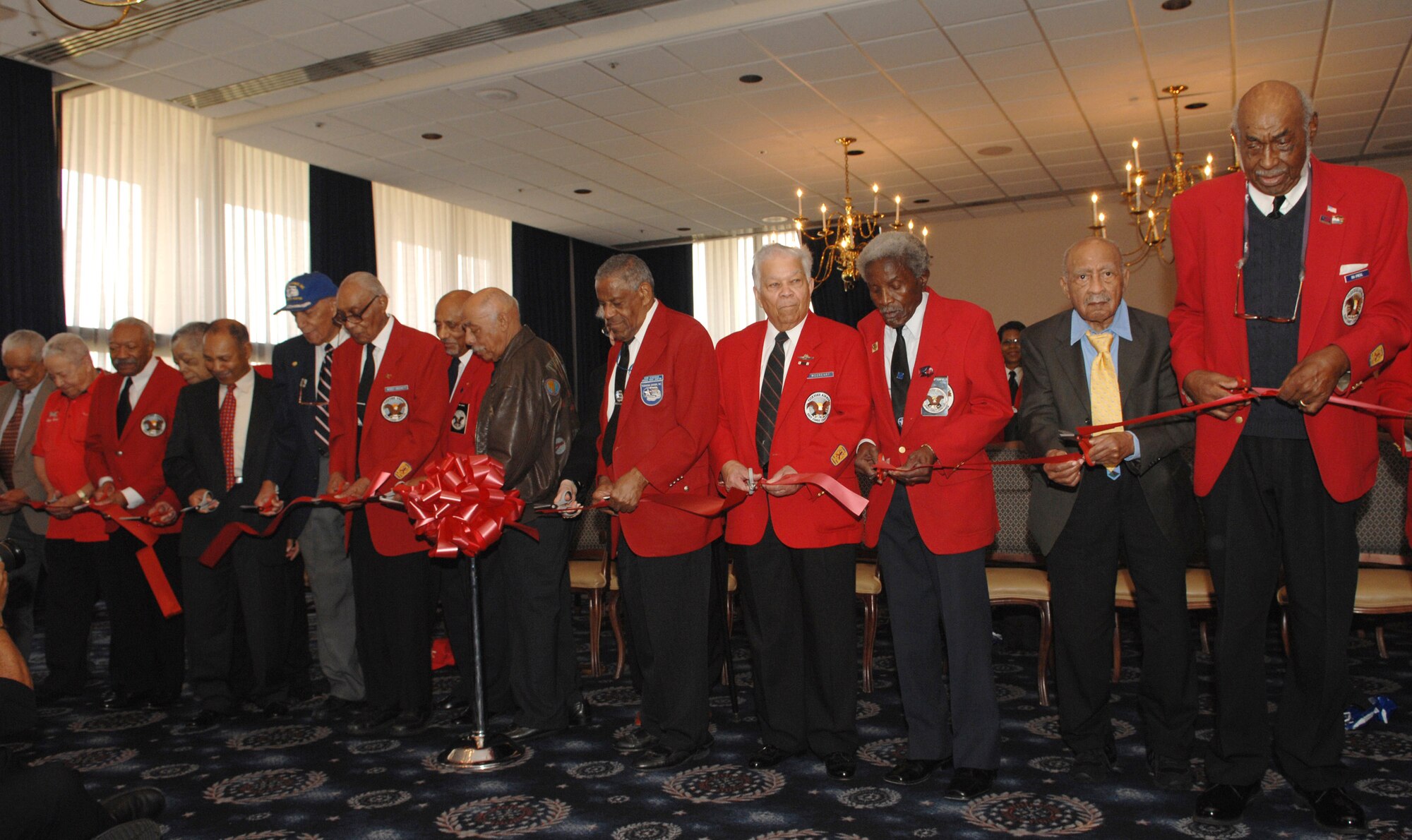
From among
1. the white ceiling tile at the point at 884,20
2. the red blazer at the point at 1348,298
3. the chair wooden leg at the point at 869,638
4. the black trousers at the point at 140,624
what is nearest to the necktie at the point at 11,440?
the black trousers at the point at 140,624

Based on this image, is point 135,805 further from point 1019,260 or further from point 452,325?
point 1019,260

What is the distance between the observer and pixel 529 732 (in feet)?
12.8

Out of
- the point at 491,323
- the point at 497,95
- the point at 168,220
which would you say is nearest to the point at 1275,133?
the point at 491,323

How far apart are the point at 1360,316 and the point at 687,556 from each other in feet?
7.14

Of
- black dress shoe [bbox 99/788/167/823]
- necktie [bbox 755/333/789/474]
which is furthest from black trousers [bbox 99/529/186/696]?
necktie [bbox 755/333/789/474]

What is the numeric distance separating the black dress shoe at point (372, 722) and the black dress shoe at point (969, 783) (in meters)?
2.32

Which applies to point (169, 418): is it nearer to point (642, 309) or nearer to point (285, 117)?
point (642, 309)

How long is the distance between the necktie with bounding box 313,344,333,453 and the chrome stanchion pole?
123cm

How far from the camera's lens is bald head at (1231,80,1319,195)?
8.29ft

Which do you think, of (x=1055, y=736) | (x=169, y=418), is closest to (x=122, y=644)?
(x=169, y=418)

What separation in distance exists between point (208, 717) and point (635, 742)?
79.5 inches

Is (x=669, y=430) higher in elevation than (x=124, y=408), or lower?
lower

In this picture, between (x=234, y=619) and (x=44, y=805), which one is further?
(x=234, y=619)

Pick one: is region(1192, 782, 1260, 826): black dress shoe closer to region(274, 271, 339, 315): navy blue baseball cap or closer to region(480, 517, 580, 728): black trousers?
region(480, 517, 580, 728): black trousers
